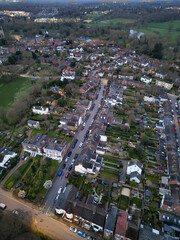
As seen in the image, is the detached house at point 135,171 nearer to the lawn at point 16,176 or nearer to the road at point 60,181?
the road at point 60,181

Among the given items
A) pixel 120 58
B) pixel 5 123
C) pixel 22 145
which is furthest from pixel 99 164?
pixel 120 58

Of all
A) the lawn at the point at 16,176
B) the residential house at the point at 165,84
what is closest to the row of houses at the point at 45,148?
the lawn at the point at 16,176

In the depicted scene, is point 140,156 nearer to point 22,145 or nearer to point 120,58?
point 22,145

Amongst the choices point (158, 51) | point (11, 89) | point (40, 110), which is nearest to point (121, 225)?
point (40, 110)

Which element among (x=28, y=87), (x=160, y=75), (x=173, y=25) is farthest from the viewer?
(x=173, y=25)

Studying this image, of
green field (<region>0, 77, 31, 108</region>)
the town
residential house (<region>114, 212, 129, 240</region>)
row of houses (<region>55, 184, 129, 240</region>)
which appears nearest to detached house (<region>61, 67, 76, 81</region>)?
the town

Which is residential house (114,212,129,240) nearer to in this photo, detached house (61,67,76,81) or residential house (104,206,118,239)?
residential house (104,206,118,239)
